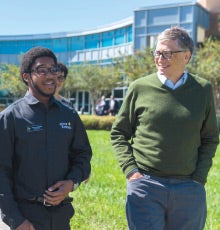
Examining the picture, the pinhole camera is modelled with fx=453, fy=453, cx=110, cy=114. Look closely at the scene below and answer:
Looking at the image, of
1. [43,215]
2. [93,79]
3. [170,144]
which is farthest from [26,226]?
[93,79]

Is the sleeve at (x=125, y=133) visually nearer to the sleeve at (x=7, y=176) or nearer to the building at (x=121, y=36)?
the sleeve at (x=7, y=176)

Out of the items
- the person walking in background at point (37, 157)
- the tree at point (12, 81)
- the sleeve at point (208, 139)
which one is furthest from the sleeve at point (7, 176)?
the tree at point (12, 81)

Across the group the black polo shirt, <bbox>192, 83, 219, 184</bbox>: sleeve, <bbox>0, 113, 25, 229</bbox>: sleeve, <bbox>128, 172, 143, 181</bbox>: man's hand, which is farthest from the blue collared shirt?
<bbox>0, 113, 25, 229</bbox>: sleeve

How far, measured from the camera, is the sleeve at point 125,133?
11.4 ft

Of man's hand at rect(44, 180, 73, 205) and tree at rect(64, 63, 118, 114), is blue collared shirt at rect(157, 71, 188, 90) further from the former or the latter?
tree at rect(64, 63, 118, 114)

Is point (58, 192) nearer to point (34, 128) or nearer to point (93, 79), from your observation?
point (34, 128)

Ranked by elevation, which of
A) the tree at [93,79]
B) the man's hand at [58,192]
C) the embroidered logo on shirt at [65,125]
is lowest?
the tree at [93,79]

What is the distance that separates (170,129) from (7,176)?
1206 mm

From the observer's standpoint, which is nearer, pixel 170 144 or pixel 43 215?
pixel 43 215

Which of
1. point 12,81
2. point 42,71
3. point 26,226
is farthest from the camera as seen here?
point 12,81

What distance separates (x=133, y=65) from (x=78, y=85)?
1114cm

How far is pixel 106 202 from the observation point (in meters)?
6.54

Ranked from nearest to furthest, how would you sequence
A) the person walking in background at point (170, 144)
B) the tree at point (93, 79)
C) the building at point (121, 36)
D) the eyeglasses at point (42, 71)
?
1. the eyeglasses at point (42, 71)
2. the person walking in background at point (170, 144)
3. the building at point (121, 36)
4. the tree at point (93, 79)

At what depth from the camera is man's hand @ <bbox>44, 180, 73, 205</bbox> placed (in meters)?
3.05
